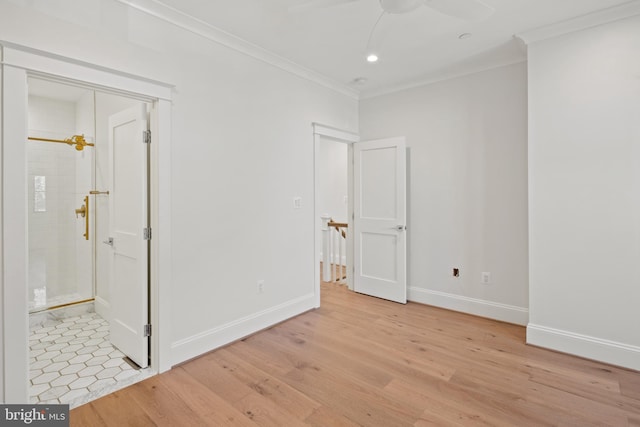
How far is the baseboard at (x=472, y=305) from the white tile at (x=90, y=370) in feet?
10.6

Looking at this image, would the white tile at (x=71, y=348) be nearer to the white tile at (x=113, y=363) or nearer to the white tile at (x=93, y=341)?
the white tile at (x=93, y=341)

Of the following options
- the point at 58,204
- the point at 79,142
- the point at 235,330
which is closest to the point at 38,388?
the point at 235,330

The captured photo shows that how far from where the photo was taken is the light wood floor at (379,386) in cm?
189

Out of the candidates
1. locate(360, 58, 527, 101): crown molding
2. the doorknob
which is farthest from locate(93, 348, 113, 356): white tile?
locate(360, 58, 527, 101): crown molding

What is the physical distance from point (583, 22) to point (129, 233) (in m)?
4.02

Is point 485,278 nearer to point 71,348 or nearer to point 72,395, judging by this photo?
point 72,395

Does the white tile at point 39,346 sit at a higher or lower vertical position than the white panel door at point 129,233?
lower

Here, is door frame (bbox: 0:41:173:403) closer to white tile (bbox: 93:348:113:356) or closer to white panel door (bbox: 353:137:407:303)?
white tile (bbox: 93:348:113:356)

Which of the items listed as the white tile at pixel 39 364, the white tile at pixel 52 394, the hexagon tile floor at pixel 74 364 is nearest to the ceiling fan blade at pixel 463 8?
the hexagon tile floor at pixel 74 364

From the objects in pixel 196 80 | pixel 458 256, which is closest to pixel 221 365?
pixel 196 80

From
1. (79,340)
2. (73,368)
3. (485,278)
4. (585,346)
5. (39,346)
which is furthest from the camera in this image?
(485,278)

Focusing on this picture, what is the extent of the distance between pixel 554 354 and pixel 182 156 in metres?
3.46

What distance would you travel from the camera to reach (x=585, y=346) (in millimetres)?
2568

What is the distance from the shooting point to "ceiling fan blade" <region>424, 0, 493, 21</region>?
5.77 ft
